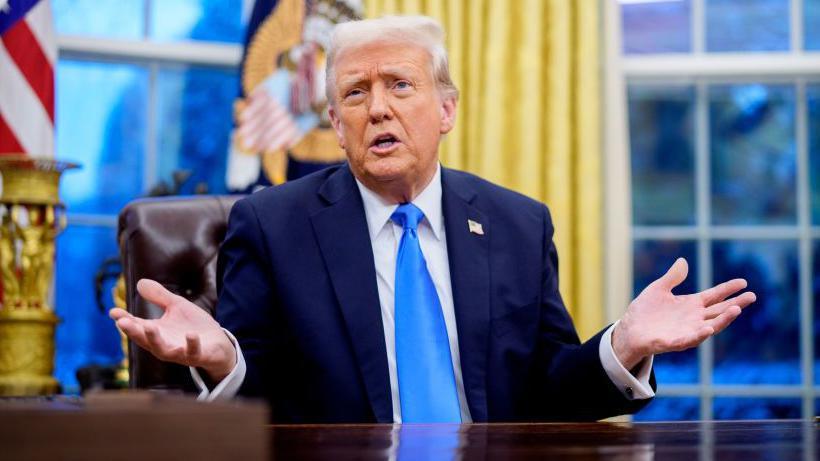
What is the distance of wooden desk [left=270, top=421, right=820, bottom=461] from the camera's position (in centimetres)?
94

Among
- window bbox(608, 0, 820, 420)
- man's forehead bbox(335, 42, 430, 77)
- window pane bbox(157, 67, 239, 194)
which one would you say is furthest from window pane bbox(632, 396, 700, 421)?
man's forehead bbox(335, 42, 430, 77)

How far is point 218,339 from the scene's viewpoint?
5.58ft

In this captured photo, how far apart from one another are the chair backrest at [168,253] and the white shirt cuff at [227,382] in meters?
0.23

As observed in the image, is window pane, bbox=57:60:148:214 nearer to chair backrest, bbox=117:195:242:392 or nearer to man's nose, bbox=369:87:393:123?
chair backrest, bbox=117:195:242:392

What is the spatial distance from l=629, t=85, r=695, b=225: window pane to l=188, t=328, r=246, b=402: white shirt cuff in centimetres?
236

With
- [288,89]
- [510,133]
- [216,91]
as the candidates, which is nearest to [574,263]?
[510,133]

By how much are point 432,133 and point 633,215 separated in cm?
186

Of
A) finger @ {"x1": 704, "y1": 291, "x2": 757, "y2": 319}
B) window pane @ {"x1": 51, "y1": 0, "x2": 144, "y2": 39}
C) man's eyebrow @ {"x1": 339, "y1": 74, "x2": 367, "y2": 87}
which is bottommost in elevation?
finger @ {"x1": 704, "y1": 291, "x2": 757, "y2": 319}

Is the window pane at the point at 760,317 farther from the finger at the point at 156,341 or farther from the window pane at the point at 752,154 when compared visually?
the finger at the point at 156,341

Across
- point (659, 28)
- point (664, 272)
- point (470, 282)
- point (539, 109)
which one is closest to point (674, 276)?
point (470, 282)

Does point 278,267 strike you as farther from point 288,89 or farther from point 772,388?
point 772,388

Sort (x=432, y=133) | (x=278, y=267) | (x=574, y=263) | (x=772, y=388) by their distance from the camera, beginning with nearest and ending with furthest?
(x=278, y=267) → (x=432, y=133) → (x=574, y=263) → (x=772, y=388)

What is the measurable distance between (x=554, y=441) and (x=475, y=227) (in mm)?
1113

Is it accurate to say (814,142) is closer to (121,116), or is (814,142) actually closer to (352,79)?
(352,79)
